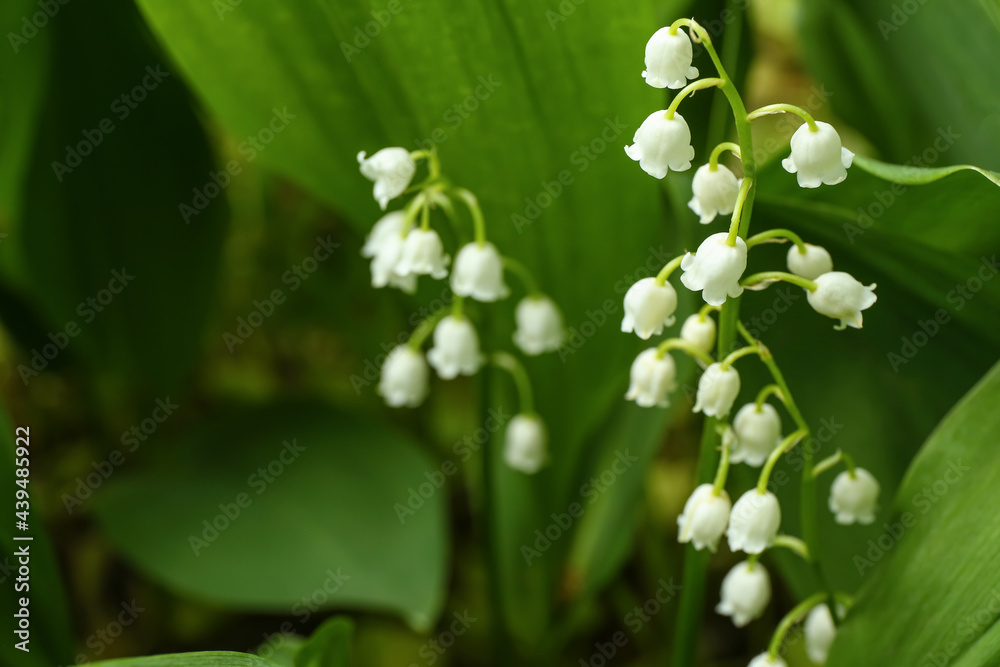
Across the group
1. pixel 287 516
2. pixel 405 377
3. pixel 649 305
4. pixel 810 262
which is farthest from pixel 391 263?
pixel 287 516

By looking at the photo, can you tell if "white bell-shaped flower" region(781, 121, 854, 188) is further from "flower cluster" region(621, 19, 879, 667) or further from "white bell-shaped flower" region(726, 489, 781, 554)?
"white bell-shaped flower" region(726, 489, 781, 554)

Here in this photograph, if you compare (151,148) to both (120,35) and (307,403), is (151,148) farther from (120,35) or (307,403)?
(307,403)

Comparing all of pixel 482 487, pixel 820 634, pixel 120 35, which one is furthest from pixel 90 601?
pixel 820 634

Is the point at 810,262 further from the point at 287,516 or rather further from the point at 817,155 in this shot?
the point at 287,516

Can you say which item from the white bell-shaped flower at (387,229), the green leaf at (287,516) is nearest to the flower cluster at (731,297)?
the white bell-shaped flower at (387,229)

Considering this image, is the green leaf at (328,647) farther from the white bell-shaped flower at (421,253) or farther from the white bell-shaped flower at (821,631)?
the white bell-shaped flower at (821,631)

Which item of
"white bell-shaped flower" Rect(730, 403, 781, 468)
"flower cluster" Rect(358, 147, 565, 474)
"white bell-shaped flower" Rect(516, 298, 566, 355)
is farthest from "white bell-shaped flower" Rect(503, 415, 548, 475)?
"white bell-shaped flower" Rect(730, 403, 781, 468)
